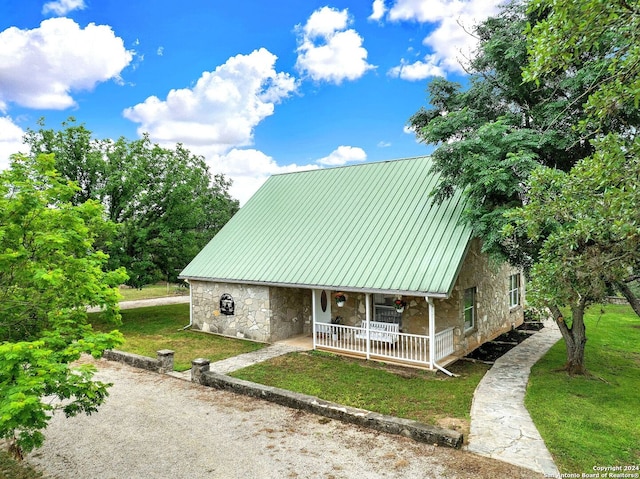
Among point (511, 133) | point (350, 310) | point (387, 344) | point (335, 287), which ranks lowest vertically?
point (387, 344)

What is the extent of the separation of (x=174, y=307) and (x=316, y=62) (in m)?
15.4

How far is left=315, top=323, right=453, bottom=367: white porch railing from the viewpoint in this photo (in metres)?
10.8

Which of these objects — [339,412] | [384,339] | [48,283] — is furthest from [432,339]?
[48,283]

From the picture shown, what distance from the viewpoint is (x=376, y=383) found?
30.5 ft

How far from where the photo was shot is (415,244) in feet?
37.6

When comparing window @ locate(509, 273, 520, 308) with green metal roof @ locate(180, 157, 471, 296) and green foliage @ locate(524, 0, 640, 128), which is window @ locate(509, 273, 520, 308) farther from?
green foliage @ locate(524, 0, 640, 128)

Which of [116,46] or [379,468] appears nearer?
[379,468]

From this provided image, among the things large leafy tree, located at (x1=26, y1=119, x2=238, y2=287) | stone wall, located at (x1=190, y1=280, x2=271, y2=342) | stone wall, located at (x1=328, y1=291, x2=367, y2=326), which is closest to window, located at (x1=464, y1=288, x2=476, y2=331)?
stone wall, located at (x1=328, y1=291, x2=367, y2=326)

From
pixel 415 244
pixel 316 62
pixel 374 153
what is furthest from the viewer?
pixel 374 153

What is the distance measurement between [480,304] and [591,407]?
527cm

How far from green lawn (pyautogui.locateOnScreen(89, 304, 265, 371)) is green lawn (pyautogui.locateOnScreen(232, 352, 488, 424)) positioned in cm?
207

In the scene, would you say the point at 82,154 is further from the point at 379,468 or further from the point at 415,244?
the point at 379,468

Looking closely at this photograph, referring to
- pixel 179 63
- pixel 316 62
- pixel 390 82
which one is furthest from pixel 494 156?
pixel 179 63

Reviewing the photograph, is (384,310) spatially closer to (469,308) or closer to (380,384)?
(469,308)
